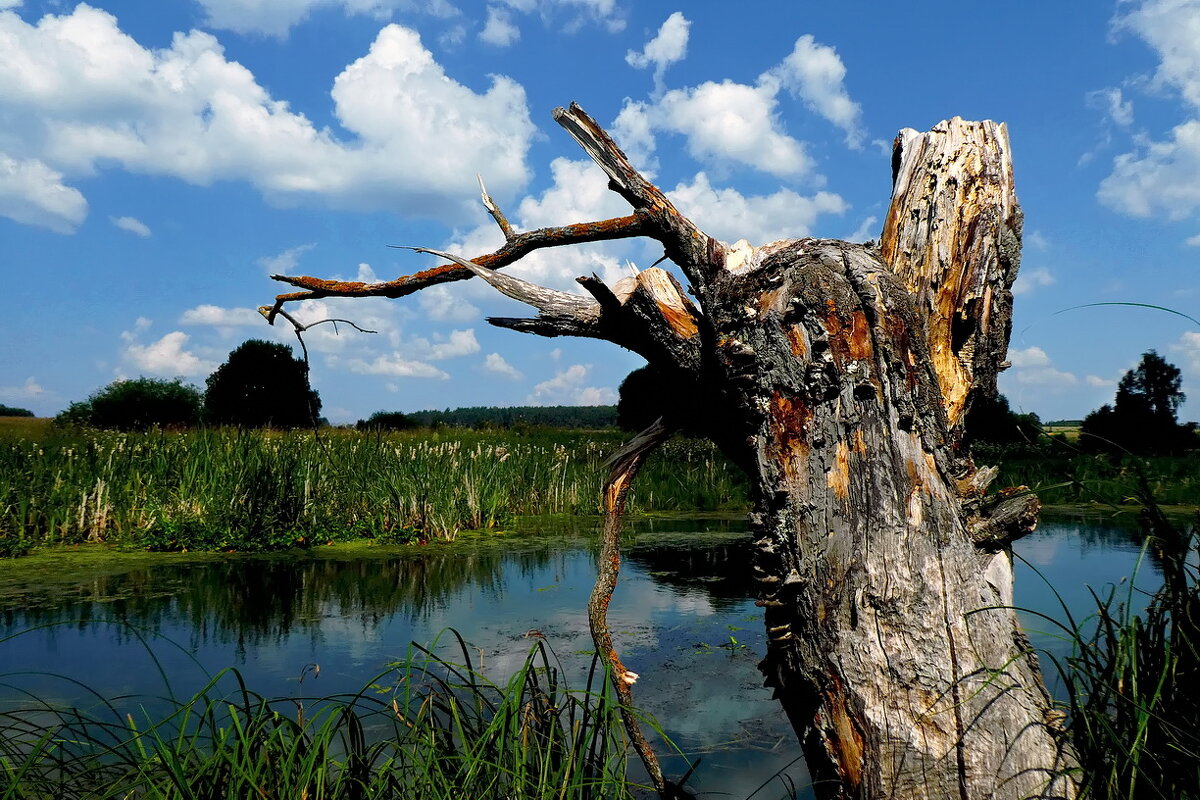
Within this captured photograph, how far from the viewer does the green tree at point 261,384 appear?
2328 cm

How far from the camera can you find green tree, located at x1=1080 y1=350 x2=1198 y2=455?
15.5 m

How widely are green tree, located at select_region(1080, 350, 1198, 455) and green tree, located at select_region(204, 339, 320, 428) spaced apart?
20.9 m

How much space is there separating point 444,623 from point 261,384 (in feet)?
70.5

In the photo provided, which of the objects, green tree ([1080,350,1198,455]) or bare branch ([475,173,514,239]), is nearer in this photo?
bare branch ([475,173,514,239])

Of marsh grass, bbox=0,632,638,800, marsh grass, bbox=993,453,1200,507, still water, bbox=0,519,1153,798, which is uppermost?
marsh grass, bbox=993,453,1200,507

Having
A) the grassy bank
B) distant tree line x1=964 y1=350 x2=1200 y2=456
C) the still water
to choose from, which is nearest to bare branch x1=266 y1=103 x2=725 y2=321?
the still water

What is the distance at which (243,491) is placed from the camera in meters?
7.43

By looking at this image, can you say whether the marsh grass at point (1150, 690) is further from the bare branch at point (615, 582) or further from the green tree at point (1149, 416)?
the green tree at point (1149, 416)

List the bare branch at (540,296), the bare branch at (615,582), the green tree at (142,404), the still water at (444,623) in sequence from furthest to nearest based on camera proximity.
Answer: the green tree at (142,404), the still water at (444,623), the bare branch at (540,296), the bare branch at (615,582)

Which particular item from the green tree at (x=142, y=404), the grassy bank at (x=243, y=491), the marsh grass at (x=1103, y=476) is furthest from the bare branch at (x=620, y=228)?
the green tree at (x=142, y=404)

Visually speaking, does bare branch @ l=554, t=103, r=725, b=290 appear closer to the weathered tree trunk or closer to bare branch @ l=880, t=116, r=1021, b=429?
the weathered tree trunk

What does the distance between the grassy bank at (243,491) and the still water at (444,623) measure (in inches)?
24.6

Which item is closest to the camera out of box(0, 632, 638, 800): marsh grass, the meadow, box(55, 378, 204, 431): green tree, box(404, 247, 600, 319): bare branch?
box(0, 632, 638, 800): marsh grass

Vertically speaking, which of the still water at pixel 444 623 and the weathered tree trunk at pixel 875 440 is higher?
the weathered tree trunk at pixel 875 440
